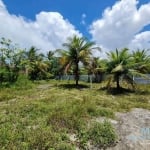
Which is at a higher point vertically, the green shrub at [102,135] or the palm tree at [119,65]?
the palm tree at [119,65]

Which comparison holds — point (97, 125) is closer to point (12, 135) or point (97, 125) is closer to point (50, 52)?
point (12, 135)

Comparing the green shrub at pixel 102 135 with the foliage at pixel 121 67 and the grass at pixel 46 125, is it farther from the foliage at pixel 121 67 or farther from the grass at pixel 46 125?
the foliage at pixel 121 67

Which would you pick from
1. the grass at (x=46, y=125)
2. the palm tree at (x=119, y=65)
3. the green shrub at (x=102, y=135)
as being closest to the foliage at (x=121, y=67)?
the palm tree at (x=119, y=65)

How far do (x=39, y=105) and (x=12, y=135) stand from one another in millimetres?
3378

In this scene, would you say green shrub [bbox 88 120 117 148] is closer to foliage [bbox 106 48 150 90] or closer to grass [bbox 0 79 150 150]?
grass [bbox 0 79 150 150]

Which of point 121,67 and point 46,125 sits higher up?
point 121,67

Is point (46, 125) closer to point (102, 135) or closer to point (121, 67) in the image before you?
point (102, 135)

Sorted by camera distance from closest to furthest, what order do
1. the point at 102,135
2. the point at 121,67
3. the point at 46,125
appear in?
the point at 102,135, the point at 46,125, the point at 121,67

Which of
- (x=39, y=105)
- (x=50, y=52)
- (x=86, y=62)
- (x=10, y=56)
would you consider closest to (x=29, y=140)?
(x=39, y=105)

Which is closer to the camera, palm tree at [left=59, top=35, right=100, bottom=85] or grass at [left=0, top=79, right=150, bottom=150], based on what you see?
grass at [left=0, top=79, right=150, bottom=150]

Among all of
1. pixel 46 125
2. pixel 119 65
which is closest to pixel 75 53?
pixel 119 65

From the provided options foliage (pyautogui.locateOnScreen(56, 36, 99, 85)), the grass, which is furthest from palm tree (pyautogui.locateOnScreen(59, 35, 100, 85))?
the grass

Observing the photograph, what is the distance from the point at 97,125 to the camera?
6711 millimetres

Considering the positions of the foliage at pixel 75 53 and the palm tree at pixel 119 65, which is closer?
the palm tree at pixel 119 65
